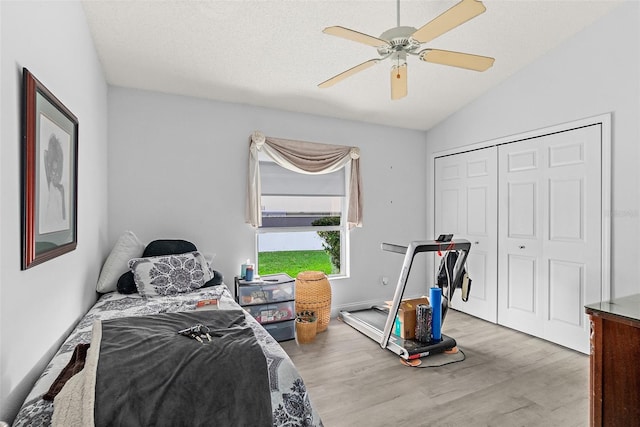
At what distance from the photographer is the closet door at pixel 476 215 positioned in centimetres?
396

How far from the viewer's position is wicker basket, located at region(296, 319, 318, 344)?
11.0 ft

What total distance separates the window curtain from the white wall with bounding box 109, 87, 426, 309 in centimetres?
13

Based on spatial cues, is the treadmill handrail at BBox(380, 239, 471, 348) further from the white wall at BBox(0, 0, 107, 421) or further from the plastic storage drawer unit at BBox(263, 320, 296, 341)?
the white wall at BBox(0, 0, 107, 421)

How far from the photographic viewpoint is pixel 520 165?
3.65 m

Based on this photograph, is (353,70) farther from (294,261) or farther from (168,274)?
(294,261)

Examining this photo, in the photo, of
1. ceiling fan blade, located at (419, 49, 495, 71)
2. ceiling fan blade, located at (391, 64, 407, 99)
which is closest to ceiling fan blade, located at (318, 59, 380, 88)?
ceiling fan blade, located at (391, 64, 407, 99)

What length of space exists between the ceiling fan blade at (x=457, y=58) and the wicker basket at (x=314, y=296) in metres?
2.44

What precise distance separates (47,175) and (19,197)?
0.29 metres

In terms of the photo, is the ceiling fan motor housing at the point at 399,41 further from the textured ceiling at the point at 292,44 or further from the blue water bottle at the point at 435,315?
the blue water bottle at the point at 435,315

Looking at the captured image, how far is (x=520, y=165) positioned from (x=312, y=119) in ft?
7.84

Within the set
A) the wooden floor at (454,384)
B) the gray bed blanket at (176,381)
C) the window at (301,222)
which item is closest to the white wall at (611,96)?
the wooden floor at (454,384)

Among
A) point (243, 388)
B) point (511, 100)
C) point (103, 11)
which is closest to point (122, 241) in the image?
point (103, 11)

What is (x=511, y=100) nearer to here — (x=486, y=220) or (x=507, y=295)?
(x=486, y=220)

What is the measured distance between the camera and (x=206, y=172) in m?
3.56
